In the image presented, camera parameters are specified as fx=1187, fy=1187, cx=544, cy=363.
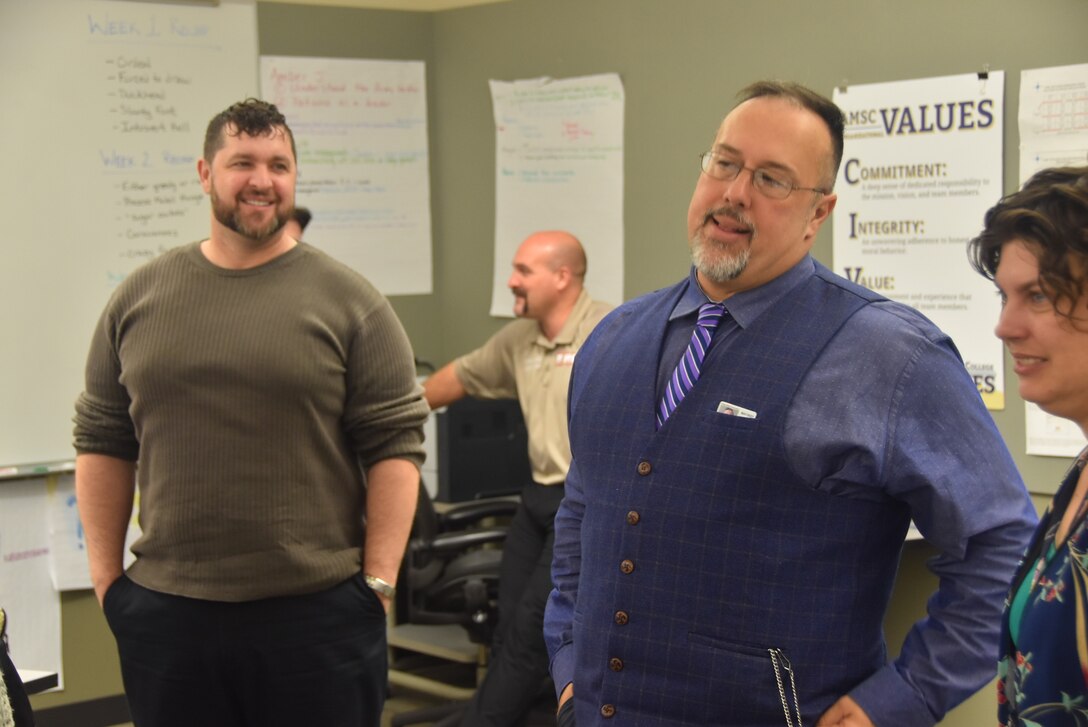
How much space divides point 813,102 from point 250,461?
3.64 ft

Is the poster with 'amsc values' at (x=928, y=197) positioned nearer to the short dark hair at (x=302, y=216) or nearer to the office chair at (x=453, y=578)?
the office chair at (x=453, y=578)

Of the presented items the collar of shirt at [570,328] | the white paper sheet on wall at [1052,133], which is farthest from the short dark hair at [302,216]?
the white paper sheet on wall at [1052,133]

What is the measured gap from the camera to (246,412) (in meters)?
2.01

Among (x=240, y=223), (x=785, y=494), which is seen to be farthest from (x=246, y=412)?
(x=785, y=494)

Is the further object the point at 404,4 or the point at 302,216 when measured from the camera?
the point at 404,4

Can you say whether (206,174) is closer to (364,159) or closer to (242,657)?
(242,657)

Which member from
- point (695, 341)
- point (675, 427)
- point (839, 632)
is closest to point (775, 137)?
point (695, 341)

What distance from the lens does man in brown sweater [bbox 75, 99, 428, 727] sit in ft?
6.59

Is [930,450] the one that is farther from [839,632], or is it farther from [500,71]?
[500,71]

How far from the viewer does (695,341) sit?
1457 mm

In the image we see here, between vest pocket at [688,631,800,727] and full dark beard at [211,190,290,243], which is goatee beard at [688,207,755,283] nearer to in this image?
vest pocket at [688,631,800,727]

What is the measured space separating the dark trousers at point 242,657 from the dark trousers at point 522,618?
1035 millimetres

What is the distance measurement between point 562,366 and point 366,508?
1076 millimetres

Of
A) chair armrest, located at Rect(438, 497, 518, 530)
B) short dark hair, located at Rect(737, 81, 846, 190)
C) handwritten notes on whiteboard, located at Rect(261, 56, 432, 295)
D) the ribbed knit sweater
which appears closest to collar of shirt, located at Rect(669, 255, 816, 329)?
short dark hair, located at Rect(737, 81, 846, 190)
